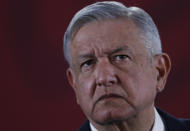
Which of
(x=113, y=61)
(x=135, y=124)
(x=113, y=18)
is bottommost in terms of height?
(x=135, y=124)

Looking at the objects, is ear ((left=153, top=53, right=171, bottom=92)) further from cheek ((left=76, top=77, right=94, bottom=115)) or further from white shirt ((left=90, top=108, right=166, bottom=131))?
cheek ((left=76, top=77, right=94, bottom=115))

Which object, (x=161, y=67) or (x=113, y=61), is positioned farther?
(x=161, y=67)

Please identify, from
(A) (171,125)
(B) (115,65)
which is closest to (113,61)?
(B) (115,65)

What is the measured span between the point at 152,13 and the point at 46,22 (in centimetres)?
50

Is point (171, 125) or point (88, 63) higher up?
point (88, 63)

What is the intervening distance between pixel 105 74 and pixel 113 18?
8.3 inches

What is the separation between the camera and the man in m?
1.96

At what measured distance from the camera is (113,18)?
2.03 m

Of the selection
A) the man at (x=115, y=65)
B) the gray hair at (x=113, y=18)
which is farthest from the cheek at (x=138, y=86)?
the gray hair at (x=113, y=18)

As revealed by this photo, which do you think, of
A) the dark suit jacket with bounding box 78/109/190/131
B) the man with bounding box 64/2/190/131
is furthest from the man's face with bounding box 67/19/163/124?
the dark suit jacket with bounding box 78/109/190/131

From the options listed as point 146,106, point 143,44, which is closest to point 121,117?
point 146,106

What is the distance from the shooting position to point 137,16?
2.08m

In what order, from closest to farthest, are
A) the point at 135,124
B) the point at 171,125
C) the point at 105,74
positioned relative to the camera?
the point at 105,74, the point at 135,124, the point at 171,125

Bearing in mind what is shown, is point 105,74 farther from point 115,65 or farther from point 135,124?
point 135,124
